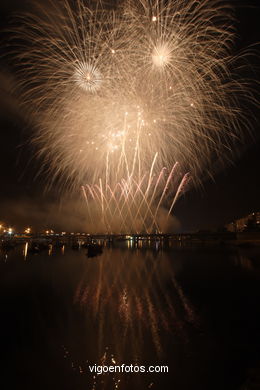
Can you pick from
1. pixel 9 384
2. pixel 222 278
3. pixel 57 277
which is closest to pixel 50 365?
pixel 9 384

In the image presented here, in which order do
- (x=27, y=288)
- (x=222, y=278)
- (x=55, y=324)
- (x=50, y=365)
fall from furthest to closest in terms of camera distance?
(x=222, y=278), (x=27, y=288), (x=55, y=324), (x=50, y=365)

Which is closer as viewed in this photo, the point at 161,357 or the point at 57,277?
the point at 161,357

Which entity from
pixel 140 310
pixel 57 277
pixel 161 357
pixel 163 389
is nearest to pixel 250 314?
pixel 140 310

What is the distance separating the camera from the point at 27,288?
19609mm

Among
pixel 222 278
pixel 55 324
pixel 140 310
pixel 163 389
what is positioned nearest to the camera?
pixel 163 389

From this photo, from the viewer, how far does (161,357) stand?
8945mm

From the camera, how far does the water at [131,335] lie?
781 cm

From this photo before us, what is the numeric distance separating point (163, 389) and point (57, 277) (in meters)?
19.0

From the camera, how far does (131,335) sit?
35.0 ft

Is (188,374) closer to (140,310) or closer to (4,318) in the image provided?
(140,310)

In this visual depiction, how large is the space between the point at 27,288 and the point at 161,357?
1432cm

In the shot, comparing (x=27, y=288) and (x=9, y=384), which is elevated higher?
(x=27, y=288)

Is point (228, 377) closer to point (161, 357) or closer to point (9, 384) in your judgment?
point (161, 357)

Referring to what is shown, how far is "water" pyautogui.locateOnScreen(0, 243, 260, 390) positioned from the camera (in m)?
7.81
